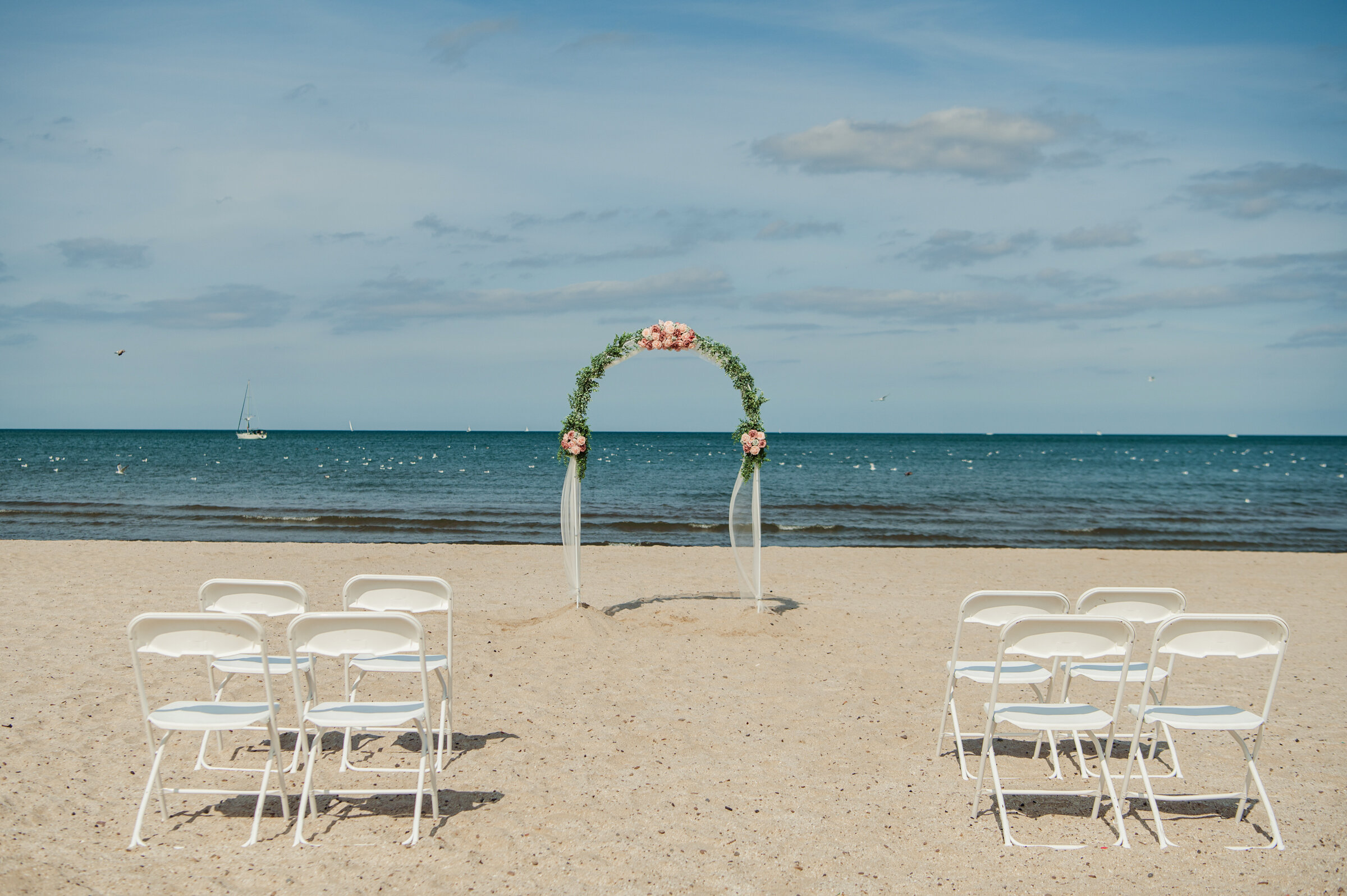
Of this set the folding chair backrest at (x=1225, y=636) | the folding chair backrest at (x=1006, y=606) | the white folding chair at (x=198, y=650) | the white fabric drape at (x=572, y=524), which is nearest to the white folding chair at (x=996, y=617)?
the folding chair backrest at (x=1006, y=606)

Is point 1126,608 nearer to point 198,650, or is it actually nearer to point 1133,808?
point 1133,808

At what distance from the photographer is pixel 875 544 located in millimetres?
18172

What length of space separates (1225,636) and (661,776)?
299 cm

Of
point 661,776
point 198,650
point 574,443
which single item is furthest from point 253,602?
point 574,443

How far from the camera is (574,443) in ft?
28.6

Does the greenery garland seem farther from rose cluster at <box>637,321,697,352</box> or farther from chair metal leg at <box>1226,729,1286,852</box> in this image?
chair metal leg at <box>1226,729,1286,852</box>

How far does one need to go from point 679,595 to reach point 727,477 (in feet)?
98.0

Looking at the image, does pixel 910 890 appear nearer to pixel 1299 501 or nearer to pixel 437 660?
pixel 437 660

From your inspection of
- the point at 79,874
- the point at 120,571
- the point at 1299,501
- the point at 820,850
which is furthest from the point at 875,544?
the point at 1299,501

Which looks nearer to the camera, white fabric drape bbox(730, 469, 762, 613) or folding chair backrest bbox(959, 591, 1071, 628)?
folding chair backrest bbox(959, 591, 1071, 628)

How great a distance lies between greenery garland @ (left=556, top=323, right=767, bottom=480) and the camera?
8891 mm

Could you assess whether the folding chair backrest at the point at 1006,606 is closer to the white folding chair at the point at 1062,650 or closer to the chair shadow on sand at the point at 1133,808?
the white folding chair at the point at 1062,650

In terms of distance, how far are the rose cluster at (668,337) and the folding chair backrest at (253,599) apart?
185 inches

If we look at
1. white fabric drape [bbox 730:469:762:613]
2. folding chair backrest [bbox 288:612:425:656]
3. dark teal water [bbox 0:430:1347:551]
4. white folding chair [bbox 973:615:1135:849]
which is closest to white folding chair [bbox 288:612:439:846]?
folding chair backrest [bbox 288:612:425:656]
